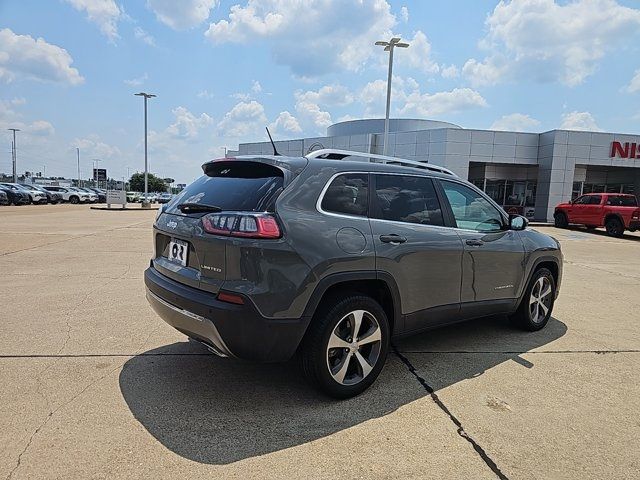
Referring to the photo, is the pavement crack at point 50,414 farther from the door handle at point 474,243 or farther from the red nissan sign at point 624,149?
the red nissan sign at point 624,149

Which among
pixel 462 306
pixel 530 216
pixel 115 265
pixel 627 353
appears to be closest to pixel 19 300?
pixel 115 265

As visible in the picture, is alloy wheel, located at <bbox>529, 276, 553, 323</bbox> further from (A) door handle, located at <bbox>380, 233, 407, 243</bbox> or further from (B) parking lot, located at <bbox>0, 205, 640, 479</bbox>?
(A) door handle, located at <bbox>380, 233, 407, 243</bbox>

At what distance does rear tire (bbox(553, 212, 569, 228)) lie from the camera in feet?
76.8

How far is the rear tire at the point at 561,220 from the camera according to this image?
2341cm

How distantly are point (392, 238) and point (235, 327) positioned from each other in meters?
1.40

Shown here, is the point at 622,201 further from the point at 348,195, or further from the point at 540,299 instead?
the point at 348,195

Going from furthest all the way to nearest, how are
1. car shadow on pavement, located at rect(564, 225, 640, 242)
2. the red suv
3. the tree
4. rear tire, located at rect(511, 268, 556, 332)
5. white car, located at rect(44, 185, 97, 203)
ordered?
the tree
white car, located at rect(44, 185, 97, 203)
car shadow on pavement, located at rect(564, 225, 640, 242)
the red suv
rear tire, located at rect(511, 268, 556, 332)

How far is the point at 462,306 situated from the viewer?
4113 millimetres

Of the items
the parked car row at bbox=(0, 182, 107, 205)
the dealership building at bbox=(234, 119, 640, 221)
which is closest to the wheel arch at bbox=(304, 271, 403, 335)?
the dealership building at bbox=(234, 119, 640, 221)

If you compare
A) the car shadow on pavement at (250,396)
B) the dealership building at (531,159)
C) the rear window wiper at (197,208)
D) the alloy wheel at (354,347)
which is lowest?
the car shadow on pavement at (250,396)

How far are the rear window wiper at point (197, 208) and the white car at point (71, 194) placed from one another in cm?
4496

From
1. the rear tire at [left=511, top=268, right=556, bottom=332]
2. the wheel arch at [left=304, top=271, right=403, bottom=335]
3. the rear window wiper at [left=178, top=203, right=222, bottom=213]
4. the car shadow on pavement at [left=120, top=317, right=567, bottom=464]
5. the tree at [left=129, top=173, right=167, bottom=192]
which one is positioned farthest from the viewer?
the tree at [left=129, top=173, right=167, bottom=192]

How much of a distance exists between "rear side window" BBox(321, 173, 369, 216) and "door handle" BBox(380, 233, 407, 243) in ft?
0.78

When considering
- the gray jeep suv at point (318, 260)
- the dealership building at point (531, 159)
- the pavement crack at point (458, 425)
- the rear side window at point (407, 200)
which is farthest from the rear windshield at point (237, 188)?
the dealership building at point (531, 159)
